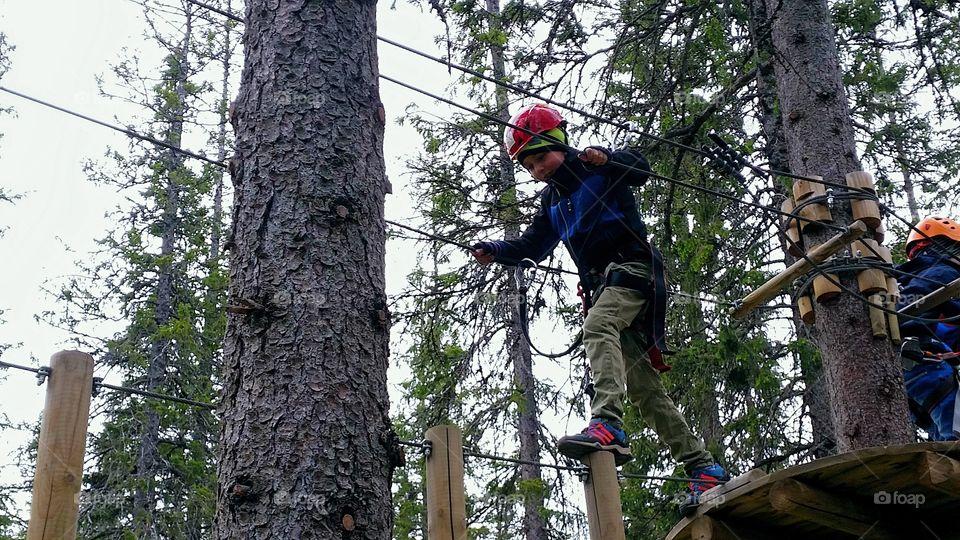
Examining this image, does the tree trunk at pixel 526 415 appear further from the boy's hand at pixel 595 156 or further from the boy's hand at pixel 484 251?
the boy's hand at pixel 595 156

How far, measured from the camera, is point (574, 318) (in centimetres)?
1066

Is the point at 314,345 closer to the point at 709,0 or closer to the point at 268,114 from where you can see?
the point at 268,114

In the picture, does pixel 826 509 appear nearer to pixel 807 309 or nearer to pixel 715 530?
pixel 715 530

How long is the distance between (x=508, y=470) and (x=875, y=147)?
236 inches

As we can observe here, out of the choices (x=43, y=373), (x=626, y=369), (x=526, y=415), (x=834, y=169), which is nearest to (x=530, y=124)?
(x=626, y=369)

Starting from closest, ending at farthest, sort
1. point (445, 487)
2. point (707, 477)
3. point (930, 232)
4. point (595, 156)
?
point (445, 487)
point (707, 477)
point (595, 156)
point (930, 232)


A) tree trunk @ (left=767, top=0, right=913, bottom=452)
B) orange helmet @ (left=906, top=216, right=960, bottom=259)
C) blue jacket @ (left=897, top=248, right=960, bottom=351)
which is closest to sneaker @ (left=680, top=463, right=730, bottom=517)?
tree trunk @ (left=767, top=0, right=913, bottom=452)

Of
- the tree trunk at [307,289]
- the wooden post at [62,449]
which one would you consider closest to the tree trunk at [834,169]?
the tree trunk at [307,289]

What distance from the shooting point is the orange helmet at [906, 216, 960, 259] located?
6562 mm

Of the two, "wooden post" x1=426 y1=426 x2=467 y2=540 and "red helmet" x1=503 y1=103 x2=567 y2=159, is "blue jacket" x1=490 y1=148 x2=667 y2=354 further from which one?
"wooden post" x1=426 y1=426 x2=467 y2=540

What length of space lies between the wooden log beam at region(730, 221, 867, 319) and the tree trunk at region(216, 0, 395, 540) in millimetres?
2963

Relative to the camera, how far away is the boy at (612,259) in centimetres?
525

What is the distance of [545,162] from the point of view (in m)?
5.68

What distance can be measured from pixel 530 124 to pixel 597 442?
1955 mm
